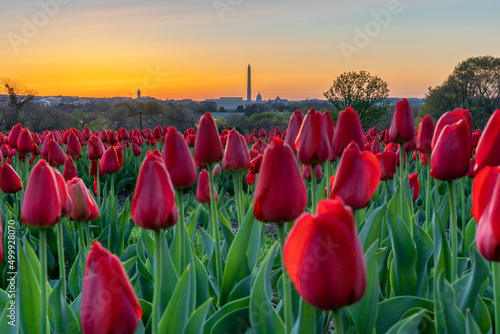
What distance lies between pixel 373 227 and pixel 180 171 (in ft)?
3.01

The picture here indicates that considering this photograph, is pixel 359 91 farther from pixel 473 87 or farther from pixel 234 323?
pixel 234 323

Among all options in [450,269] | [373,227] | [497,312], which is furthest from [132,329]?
[450,269]

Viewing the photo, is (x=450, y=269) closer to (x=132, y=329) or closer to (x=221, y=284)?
(x=221, y=284)

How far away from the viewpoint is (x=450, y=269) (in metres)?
2.18

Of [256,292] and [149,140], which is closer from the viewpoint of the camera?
[256,292]

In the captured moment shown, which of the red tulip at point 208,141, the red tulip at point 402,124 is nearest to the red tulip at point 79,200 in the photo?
the red tulip at point 208,141

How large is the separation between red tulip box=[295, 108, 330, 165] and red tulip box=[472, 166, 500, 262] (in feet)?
2.68

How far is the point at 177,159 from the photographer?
1.79 meters

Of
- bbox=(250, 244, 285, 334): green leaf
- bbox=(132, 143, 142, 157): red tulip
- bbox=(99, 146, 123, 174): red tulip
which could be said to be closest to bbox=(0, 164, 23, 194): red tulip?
bbox=(99, 146, 123, 174): red tulip

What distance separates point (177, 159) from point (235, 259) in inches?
29.7

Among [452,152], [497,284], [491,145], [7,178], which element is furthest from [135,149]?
[497,284]

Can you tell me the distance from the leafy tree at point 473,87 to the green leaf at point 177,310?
43569mm

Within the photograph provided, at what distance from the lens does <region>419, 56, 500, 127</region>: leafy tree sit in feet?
137

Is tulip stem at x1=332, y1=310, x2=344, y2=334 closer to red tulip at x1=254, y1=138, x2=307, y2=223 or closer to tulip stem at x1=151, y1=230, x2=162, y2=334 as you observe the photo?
red tulip at x1=254, y1=138, x2=307, y2=223
